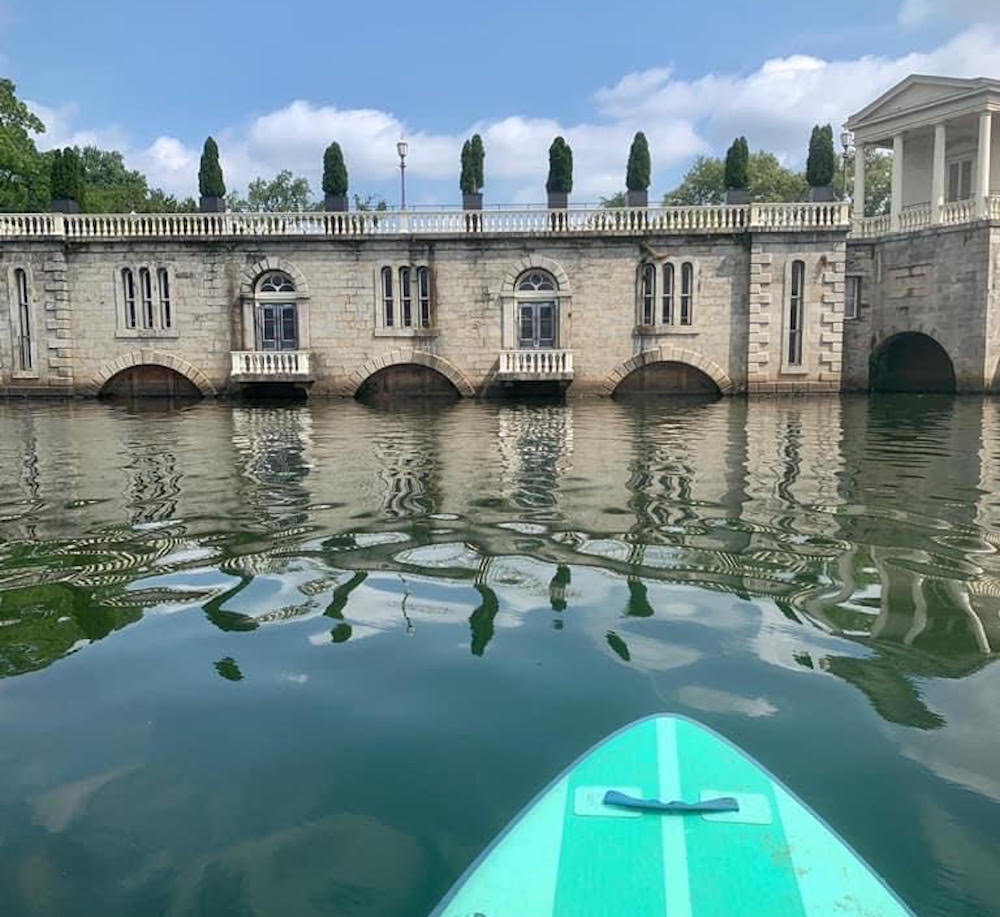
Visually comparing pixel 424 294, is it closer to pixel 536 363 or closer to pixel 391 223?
pixel 391 223

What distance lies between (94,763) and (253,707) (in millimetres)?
743

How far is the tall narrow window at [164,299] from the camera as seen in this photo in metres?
28.6

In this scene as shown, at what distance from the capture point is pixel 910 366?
31.4m

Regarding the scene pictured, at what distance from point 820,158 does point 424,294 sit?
12674 millimetres

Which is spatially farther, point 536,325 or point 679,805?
point 536,325

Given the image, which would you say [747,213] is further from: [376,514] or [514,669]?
[514,669]

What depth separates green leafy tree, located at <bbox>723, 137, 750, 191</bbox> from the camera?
27594 millimetres

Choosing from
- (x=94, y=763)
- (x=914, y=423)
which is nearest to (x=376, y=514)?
(x=94, y=763)

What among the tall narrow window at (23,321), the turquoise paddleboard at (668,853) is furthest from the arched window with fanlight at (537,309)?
the turquoise paddleboard at (668,853)

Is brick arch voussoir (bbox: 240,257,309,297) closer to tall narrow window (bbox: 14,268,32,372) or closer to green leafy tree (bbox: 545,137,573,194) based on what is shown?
tall narrow window (bbox: 14,268,32,372)

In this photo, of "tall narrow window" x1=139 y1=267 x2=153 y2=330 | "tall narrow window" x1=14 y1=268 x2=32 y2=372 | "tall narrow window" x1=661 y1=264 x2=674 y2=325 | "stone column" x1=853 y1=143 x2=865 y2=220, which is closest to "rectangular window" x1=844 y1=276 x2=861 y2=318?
"stone column" x1=853 y1=143 x2=865 y2=220

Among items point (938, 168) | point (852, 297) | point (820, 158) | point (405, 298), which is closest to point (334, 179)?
point (405, 298)

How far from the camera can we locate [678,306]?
2852 centimetres

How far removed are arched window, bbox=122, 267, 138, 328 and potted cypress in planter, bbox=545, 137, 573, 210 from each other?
13274mm
